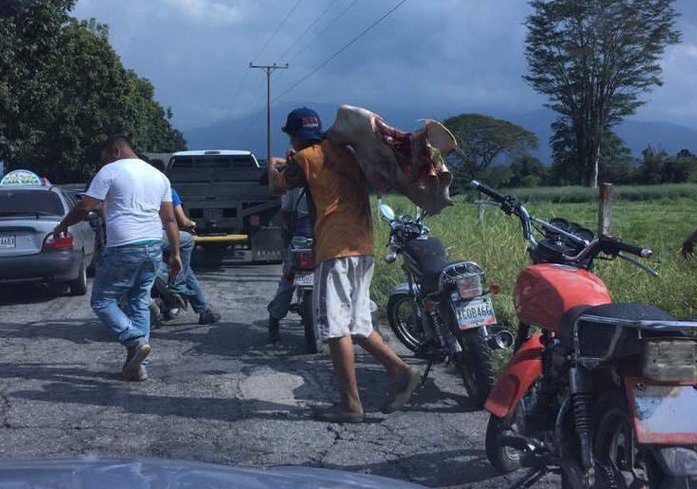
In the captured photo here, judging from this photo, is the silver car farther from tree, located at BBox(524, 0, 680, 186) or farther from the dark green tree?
the dark green tree

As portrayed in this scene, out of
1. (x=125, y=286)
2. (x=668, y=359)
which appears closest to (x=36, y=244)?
(x=125, y=286)

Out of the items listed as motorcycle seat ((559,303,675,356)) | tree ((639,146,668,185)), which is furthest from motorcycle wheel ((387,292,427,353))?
tree ((639,146,668,185))

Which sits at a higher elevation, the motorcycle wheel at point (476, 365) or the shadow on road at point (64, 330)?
the motorcycle wheel at point (476, 365)

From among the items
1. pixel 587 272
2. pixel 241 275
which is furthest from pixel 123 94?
pixel 587 272

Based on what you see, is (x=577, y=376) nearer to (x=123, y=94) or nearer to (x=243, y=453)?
(x=243, y=453)

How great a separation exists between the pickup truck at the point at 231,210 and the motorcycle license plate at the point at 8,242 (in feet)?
12.7

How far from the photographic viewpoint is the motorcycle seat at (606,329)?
11.5 ft

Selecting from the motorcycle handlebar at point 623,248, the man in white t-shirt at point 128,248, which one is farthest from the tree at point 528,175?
the motorcycle handlebar at point 623,248

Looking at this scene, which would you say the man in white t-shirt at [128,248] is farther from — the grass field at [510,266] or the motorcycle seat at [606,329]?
the motorcycle seat at [606,329]

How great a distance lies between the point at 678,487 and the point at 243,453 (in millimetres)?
2545

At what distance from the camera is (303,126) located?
19.2 ft

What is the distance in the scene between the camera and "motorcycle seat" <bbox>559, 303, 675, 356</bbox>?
3510 mm

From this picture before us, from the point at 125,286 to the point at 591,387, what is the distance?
3.96 meters

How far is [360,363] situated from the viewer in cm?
740
